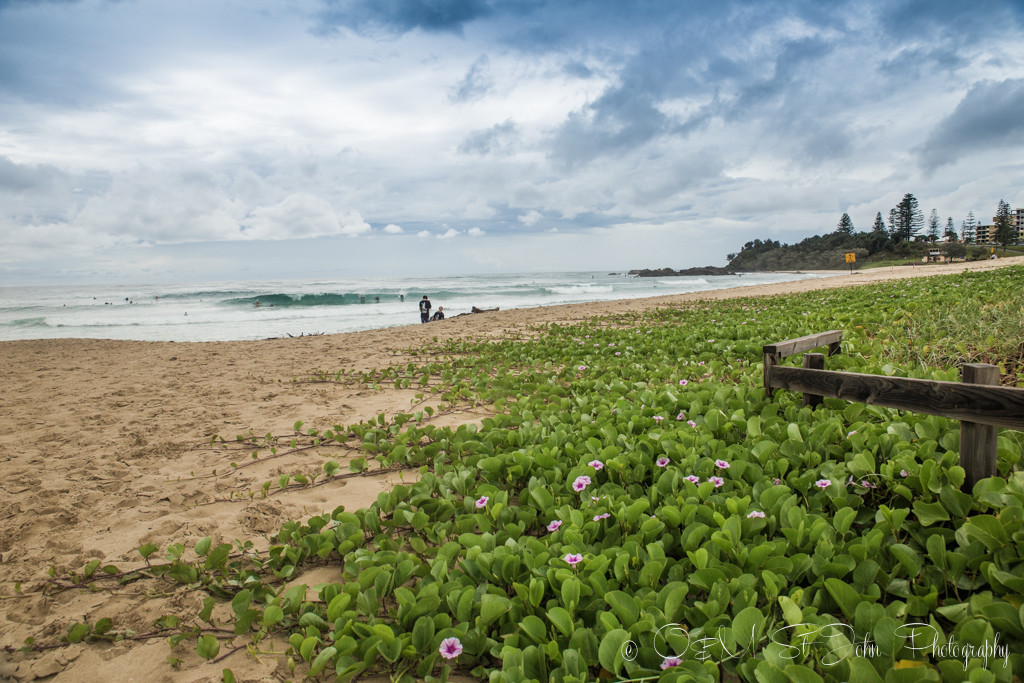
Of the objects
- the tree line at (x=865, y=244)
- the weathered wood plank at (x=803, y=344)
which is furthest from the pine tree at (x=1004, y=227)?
the weathered wood plank at (x=803, y=344)

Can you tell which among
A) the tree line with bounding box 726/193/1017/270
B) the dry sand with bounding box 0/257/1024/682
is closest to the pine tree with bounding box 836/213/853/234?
the tree line with bounding box 726/193/1017/270

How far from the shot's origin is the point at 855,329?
6582 mm

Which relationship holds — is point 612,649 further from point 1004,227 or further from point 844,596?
point 1004,227

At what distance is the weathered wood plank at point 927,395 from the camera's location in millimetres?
2105

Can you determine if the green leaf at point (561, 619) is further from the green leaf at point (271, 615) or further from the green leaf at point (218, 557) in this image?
the green leaf at point (218, 557)

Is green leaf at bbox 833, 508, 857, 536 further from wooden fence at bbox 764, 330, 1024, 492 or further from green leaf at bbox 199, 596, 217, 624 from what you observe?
green leaf at bbox 199, 596, 217, 624

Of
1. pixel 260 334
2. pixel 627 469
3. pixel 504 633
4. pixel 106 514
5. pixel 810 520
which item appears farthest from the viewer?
pixel 260 334

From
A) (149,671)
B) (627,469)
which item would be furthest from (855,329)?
(149,671)

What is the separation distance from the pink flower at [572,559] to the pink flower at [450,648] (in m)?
0.53

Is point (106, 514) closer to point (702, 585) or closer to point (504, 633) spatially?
point (504, 633)

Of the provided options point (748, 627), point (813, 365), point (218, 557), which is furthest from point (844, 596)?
point (218, 557)

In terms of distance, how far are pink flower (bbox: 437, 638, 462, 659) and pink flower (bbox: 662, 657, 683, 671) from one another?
70cm

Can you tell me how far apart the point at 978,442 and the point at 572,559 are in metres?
1.88

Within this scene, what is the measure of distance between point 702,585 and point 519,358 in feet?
19.2
